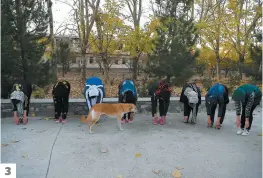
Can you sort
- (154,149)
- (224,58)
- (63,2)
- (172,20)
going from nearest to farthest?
(154,149) < (172,20) < (63,2) < (224,58)

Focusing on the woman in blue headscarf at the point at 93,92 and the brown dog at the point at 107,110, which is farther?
the woman in blue headscarf at the point at 93,92

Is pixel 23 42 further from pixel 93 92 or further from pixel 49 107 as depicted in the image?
pixel 93 92

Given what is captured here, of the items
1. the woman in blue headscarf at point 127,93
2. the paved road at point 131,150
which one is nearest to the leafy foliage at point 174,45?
the woman in blue headscarf at point 127,93

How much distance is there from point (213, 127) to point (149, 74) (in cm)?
700

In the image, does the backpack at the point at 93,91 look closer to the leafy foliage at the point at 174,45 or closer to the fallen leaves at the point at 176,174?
the fallen leaves at the point at 176,174

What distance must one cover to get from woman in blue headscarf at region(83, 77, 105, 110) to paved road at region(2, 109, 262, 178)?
0.69 metres

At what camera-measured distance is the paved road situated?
409 centimetres

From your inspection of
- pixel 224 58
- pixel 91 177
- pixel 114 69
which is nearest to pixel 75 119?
pixel 91 177

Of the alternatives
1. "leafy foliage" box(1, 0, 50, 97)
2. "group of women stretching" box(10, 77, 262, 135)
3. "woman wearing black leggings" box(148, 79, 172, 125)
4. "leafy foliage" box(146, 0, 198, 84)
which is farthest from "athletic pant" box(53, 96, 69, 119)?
"leafy foliage" box(146, 0, 198, 84)

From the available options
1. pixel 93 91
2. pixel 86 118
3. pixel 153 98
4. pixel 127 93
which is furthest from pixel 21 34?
pixel 153 98

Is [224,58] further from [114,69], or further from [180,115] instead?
[180,115]

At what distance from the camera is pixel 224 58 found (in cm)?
2914

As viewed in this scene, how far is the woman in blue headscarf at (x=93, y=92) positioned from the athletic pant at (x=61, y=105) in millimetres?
579

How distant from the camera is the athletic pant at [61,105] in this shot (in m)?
6.89
